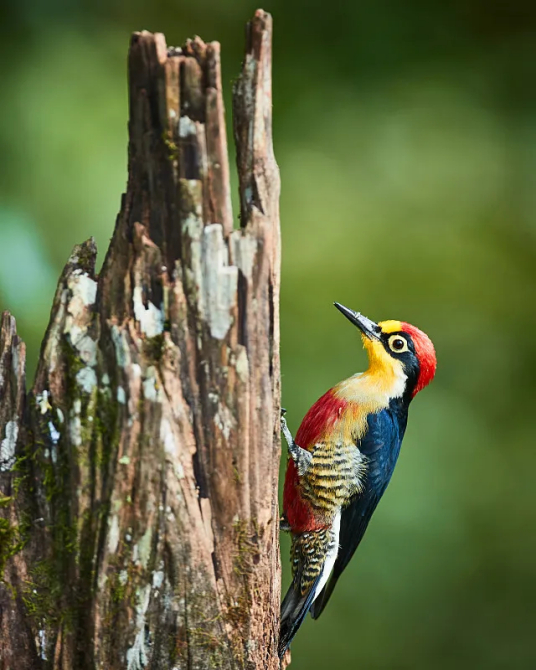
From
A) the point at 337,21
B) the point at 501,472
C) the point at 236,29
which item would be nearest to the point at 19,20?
the point at 236,29

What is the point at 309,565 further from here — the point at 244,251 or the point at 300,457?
the point at 244,251

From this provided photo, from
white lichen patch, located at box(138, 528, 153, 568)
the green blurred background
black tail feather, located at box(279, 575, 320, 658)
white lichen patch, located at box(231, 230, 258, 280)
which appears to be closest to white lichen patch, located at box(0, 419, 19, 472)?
white lichen patch, located at box(138, 528, 153, 568)

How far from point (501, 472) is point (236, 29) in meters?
3.29

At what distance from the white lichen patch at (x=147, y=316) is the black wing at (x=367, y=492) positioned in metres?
1.68

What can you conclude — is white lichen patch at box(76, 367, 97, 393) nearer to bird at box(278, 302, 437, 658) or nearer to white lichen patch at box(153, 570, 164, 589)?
white lichen patch at box(153, 570, 164, 589)

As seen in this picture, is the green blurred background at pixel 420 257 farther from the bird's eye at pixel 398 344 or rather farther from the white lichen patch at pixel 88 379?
the white lichen patch at pixel 88 379

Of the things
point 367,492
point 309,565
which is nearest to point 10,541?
point 309,565

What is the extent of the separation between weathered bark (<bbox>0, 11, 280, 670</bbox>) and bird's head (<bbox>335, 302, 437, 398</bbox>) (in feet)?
4.80

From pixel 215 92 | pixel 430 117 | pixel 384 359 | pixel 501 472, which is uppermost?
pixel 430 117

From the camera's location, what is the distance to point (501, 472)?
537 centimetres

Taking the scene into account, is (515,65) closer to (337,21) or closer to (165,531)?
(337,21)

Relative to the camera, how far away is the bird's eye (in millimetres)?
3629

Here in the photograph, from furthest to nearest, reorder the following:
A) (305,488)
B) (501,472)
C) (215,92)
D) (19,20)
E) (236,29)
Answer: (501,472) < (236,29) < (19,20) < (305,488) < (215,92)

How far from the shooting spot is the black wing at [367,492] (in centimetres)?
357
